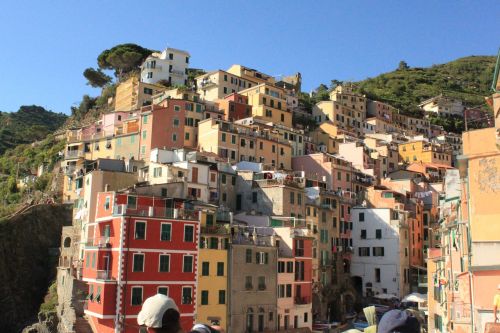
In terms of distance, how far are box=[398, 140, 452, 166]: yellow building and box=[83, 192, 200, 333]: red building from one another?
54204mm

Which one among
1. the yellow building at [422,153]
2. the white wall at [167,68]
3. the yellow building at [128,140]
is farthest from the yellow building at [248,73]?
the yellow building at [128,140]

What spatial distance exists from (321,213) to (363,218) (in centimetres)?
710

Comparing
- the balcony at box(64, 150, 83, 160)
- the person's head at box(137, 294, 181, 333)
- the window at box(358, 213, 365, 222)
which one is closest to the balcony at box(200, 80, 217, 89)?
the balcony at box(64, 150, 83, 160)

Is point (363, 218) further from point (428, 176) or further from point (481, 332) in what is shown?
point (481, 332)

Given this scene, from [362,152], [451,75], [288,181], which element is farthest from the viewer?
[451,75]

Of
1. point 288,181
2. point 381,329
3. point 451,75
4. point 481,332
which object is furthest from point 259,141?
point 451,75

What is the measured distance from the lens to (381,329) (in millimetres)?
5176

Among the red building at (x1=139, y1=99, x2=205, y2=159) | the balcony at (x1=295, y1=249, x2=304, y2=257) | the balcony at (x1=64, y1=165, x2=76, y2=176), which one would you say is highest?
the red building at (x1=139, y1=99, x2=205, y2=159)

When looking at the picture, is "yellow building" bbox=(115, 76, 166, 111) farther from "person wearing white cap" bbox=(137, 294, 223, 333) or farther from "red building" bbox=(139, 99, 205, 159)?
"person wearing white cap" bbox=(137, 294, 223, 333)

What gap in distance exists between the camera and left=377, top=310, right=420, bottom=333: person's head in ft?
16.6

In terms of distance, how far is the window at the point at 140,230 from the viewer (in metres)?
35.4

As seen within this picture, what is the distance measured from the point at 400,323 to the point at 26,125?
122 metres

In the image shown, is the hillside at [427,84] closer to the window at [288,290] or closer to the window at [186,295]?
the window at [288,290]

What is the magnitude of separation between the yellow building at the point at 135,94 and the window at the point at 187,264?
41.1 metres
